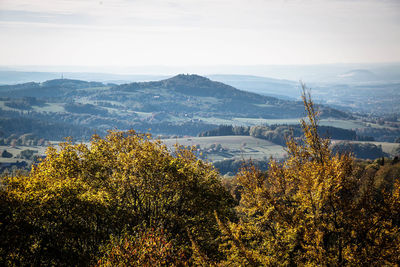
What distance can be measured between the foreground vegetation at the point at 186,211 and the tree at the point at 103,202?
0.09 m

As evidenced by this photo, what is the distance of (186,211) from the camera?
105 ft

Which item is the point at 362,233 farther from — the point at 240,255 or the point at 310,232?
the point at 240,255

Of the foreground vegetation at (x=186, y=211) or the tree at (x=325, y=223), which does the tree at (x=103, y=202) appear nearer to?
the foreground vegetation at (x=186, y=211)

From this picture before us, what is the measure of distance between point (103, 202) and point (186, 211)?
761cm

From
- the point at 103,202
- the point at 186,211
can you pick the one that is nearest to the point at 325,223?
the point at 186,211

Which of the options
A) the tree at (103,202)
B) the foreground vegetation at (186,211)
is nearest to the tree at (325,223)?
the foreground vegetation at (186,211)

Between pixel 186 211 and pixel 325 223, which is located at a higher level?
pixel 325 223

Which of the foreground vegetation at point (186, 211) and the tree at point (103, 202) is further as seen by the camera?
the tree at point (103, 202)

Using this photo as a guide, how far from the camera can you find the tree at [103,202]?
24.1 meters

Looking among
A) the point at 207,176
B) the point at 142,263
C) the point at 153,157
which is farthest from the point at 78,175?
the point at 142,263

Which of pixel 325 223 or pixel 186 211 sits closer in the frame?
pixel 325 223

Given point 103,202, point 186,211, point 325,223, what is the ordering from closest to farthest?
point 325,223, point 103,202, point 186,211

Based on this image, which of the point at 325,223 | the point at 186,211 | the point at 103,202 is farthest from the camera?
the point at 186,211

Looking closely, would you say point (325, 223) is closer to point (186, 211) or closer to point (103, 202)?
point (186, 211)
